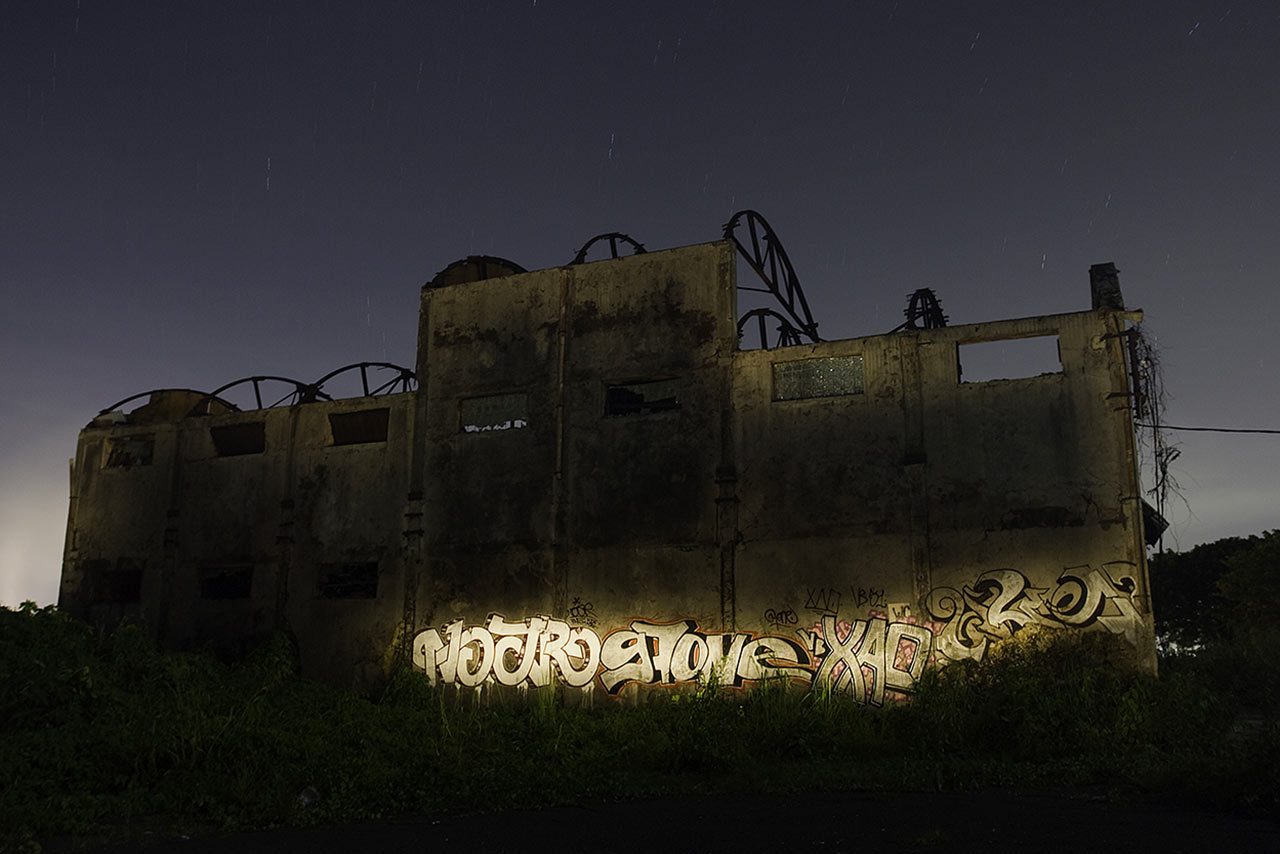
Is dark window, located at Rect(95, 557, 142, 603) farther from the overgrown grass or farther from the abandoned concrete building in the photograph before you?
the overgrown grass

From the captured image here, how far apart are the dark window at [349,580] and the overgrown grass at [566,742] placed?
130 inches

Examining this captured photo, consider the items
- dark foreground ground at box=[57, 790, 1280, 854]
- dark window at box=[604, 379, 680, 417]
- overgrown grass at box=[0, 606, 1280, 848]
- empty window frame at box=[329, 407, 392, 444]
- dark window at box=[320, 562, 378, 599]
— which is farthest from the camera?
empty window frame at box=[329, 407, 392, 444]

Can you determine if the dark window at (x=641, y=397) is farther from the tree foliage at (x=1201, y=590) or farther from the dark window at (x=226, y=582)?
the tree foliage at (x=1201, y=590)

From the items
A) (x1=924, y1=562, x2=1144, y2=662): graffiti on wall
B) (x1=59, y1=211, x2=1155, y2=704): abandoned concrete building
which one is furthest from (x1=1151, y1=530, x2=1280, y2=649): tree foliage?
(x1=924, y1=562, x2=1144, y2=662): graffiti on wall

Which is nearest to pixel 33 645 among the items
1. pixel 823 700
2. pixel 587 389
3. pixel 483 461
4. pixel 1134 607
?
pixel 483 461

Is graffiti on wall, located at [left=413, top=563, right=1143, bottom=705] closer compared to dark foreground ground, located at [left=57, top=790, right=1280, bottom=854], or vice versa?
dark foreground ground, located at [left=57, top=790, right=1280, bottom=854]

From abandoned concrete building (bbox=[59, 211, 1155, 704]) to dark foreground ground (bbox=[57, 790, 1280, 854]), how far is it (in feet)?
14.5

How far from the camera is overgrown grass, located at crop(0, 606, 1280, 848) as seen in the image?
36.3 feet

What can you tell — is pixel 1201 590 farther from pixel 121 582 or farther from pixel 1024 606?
pixel 121 582

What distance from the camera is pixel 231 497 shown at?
2123cm

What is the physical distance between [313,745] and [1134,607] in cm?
1156

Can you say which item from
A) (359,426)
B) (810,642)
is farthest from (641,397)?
(359,426)

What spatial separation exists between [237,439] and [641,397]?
9613mm

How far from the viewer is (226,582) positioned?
68.9 ft
